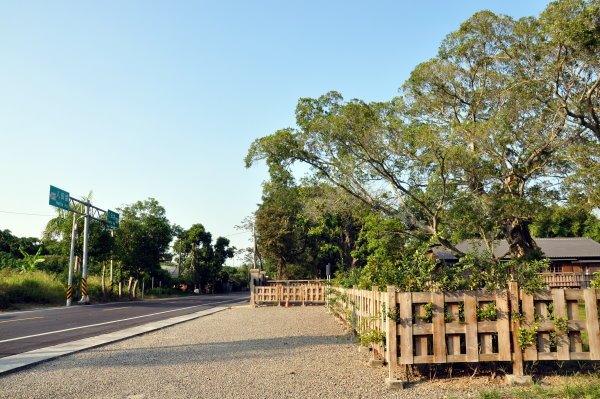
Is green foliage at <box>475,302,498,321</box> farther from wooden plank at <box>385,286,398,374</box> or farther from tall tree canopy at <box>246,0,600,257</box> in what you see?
tall tree canopy at <box>246,0,600,257</box>

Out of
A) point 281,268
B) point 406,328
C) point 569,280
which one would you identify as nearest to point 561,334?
point 406,328

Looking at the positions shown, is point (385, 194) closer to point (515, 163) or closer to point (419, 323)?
point (515, 163)

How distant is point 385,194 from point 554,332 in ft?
46.3

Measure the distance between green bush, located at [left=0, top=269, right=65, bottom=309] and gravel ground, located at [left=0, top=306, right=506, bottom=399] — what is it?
18621mm

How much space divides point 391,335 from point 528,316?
1745 millimetres

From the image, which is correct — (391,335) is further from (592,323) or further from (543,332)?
(592,323)

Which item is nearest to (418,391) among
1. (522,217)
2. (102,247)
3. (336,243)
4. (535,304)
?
(535,304)

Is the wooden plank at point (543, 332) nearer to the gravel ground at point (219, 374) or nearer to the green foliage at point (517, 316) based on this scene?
the green foliage at point (517, 316)

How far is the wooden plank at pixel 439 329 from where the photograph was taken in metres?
5.98

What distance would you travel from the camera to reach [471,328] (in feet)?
19.8

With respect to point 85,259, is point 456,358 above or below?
below

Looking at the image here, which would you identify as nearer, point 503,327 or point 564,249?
point 503,327

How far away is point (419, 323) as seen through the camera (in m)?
6.05

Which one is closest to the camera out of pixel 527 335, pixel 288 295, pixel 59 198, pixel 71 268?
pixel 527 335
